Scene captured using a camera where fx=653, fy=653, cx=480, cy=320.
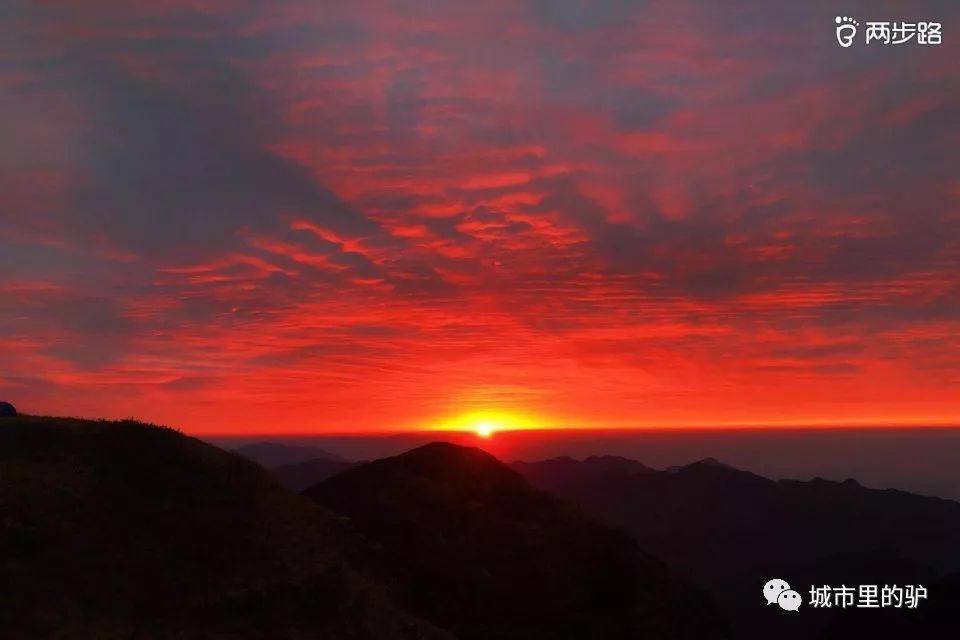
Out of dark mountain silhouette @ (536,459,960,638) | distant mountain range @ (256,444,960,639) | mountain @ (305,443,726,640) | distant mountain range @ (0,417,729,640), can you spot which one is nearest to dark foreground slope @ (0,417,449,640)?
distant mountain range @ (0,417,729,640)

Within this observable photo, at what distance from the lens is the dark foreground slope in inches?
1056

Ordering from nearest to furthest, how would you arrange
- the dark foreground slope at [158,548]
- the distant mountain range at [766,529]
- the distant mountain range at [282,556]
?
the dark foreground slope at [158,548], the distant mountain range at [282,556], the distant mountain range at [766,529]

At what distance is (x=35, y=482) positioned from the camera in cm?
3353

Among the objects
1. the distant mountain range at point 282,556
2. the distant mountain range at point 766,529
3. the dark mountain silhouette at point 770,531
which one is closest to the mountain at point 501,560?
the distant mountain range at point 282,556

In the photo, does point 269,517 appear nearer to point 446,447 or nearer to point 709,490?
point 446,447

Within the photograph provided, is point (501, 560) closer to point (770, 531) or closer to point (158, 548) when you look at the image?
point (158, 548)

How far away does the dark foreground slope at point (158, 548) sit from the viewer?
88.0 ft

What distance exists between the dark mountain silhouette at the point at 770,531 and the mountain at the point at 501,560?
52253 millimetres

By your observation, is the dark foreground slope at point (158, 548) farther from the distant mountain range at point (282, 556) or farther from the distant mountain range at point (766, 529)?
the distant mountain range at point (766, 529)

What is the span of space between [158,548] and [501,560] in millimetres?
26705

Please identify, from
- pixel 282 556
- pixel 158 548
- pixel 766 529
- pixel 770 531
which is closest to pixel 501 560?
pixel 282 556

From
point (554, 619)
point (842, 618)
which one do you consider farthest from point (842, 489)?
point (554, 619)

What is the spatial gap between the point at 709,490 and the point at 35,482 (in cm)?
17759

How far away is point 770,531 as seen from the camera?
15775 centimetres
